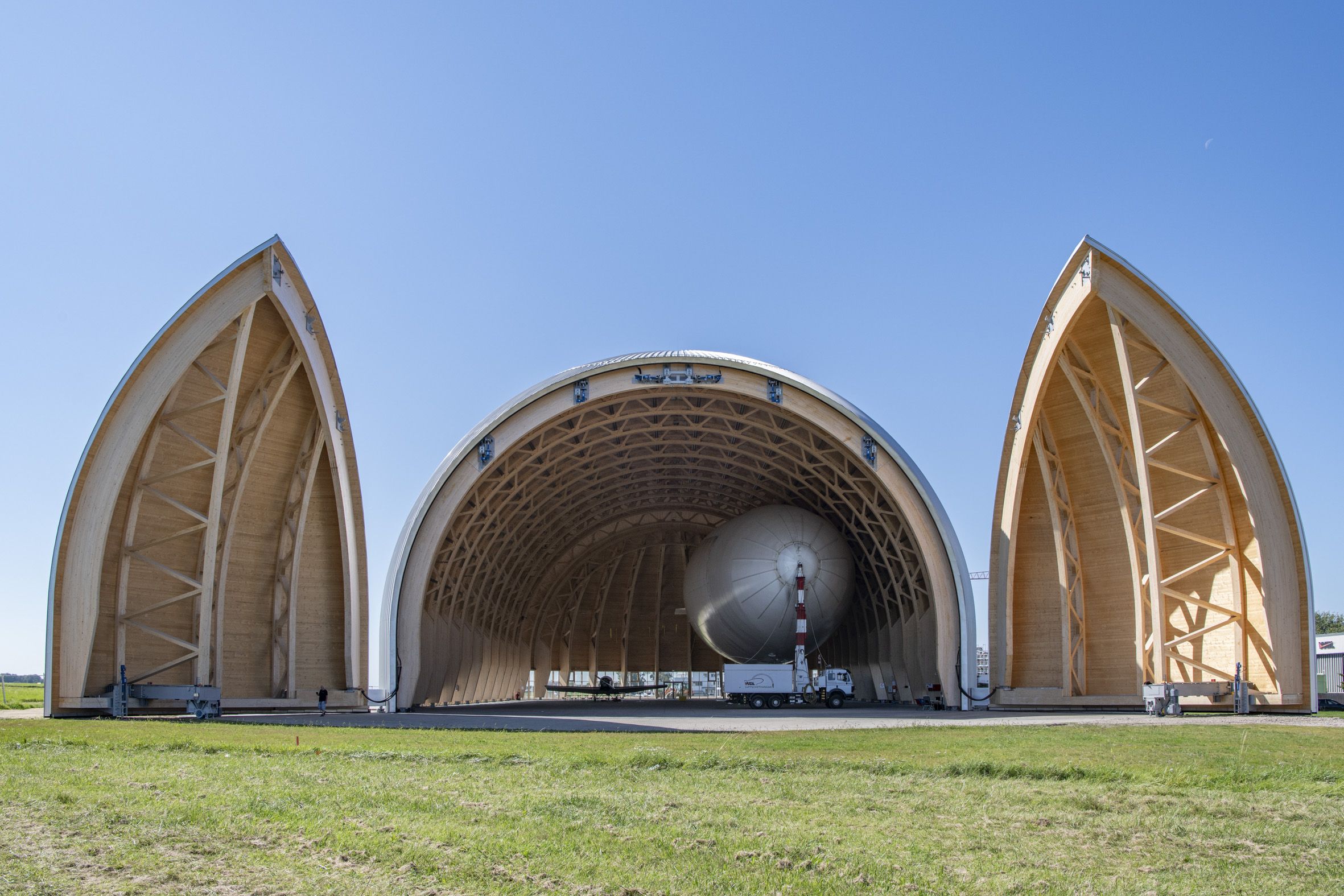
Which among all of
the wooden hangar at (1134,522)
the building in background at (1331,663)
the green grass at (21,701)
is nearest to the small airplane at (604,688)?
the green grass at (21,701)

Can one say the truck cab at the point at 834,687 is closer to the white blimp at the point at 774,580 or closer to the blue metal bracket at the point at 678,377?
the white blimp at the point at 774,580

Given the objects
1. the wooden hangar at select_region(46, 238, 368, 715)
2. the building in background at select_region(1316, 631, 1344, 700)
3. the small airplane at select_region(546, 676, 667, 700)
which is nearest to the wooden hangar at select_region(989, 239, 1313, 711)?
the wooden hangar at select_region(46, 238, 368, 715)

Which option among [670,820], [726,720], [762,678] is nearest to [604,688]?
[762,678]

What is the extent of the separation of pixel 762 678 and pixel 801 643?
2.11m

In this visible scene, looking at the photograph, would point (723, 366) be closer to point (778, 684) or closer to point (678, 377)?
point (678, 377)

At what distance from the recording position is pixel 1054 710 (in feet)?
107

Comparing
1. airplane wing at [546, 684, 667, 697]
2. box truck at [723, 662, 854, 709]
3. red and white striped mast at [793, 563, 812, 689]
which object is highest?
red and white striped mast at [793, 563, 812, 689]

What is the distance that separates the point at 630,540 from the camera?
202 feet

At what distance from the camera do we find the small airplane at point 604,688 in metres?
64.3

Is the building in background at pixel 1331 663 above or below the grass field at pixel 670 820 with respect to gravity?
below

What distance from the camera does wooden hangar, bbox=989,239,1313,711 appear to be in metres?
27.7

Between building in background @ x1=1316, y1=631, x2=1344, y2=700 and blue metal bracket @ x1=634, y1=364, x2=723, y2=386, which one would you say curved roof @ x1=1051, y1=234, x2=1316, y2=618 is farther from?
building in background @ x1=1316, y1=631, x2=1344, y2=700

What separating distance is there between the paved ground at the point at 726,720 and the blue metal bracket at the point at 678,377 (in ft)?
35.4

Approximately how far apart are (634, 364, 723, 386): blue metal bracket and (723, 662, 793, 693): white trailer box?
42.0 feet
